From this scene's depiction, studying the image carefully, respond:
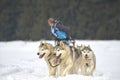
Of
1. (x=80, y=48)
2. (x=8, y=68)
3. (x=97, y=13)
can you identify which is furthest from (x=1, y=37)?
(x=80, y=48)

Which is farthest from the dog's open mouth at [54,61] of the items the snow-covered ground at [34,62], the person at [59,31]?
the person at [59,31]

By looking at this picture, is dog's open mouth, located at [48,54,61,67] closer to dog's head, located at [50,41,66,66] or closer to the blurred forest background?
dog's head, located at [50,41,66,66]

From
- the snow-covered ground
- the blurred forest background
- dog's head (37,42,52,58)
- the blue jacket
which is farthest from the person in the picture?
the blurred forest background

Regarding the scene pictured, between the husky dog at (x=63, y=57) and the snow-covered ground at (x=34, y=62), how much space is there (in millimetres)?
245

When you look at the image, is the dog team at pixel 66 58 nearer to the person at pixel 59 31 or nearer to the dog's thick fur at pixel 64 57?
the dog's thick fur at pixel 64 57

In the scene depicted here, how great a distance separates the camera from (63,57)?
7688 mm

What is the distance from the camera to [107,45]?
51.1 ft

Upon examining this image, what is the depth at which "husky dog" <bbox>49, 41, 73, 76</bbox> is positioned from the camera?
A: 766 cm

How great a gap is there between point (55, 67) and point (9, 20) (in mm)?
10989

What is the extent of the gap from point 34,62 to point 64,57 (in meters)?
4.48

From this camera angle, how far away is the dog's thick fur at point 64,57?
302 inches

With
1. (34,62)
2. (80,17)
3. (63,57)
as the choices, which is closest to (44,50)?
(63,57)

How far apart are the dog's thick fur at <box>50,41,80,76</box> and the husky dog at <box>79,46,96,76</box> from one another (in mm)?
157

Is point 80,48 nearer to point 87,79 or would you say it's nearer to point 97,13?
point 87,79
